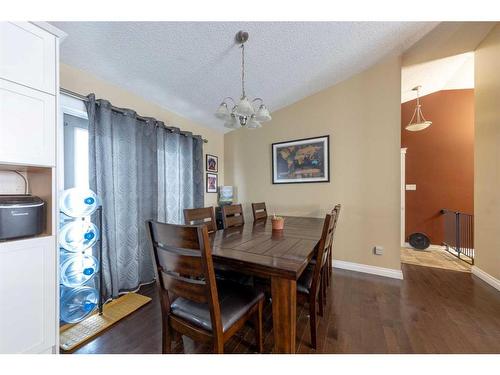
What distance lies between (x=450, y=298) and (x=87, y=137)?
396cm

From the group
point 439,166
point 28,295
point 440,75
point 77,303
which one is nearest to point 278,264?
point 28,295

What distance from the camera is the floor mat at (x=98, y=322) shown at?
1.40 metres

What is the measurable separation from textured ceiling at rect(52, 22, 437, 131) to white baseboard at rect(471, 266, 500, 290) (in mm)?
2860

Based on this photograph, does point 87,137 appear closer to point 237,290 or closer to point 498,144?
point 237,290

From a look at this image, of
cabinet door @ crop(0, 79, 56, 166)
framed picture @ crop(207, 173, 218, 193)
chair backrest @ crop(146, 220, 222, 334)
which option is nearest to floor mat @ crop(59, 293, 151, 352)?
chair backrest @ crop(146, 220, 222, 334)

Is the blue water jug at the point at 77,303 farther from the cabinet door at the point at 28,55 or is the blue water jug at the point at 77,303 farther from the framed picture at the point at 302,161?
the framed picture at the point at 302,161

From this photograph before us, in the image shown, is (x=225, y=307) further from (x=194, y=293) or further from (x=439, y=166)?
(x=439, y=166)

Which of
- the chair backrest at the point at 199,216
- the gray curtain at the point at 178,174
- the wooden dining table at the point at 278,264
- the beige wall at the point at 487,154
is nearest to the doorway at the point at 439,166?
the beige wall at the point at 487,154

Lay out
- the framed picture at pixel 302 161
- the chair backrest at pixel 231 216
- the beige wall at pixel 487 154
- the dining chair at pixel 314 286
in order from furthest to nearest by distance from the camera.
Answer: the framed picture at pixel 302 161, the beige wall at pixel 487 154, the chair backrest at pixel 231 216, the dining chair at pixel 314 286

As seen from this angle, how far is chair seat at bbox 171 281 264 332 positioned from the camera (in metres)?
1.00

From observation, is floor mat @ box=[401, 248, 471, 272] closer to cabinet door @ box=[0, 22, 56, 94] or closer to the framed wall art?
the framed wall art

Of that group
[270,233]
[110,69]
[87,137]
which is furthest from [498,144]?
[87,137]

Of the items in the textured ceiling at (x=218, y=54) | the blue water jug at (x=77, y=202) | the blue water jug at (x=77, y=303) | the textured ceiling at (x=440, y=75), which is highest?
the textured ceiling at (x=440, y=75)

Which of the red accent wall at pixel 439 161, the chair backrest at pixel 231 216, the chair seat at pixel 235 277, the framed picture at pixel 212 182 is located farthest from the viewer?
the red accent wall at pixel 439 161
